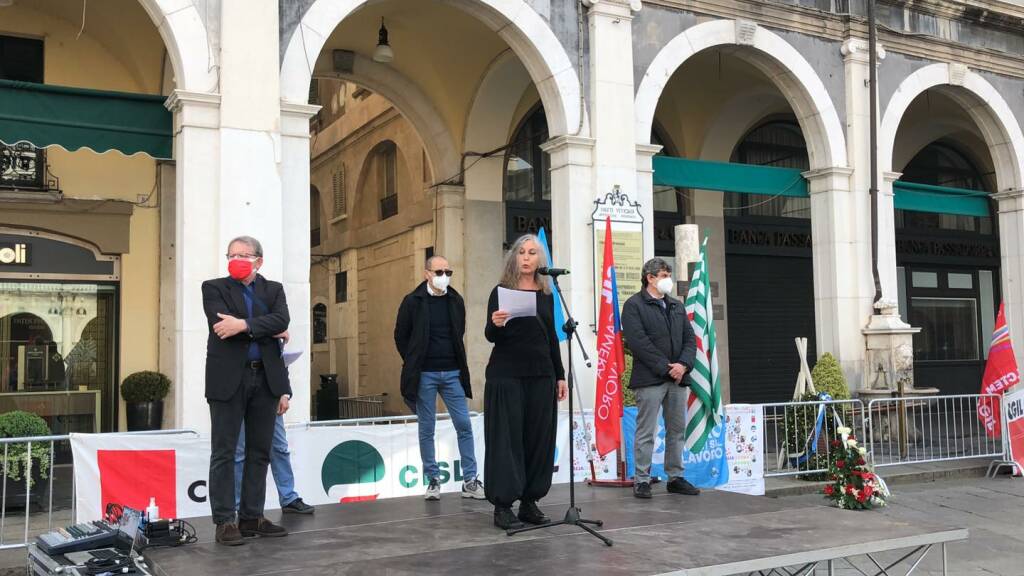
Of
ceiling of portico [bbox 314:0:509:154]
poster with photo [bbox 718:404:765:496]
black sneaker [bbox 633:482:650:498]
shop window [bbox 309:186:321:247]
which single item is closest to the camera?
black sneaker [bbox 633:482:650:498]

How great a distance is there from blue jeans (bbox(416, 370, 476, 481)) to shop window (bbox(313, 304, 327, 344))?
583 inches

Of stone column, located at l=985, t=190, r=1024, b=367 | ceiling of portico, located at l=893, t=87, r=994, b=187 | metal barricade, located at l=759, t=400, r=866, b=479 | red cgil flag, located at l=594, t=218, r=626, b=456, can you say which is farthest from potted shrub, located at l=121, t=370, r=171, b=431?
ceiling of portico, located at l=893, t=87, r=994, b=187

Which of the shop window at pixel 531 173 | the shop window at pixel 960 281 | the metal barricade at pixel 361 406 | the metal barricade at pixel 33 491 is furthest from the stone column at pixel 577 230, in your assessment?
the shop window at pixel 960 281

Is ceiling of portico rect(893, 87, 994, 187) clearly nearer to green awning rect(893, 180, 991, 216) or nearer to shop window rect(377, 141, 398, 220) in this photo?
green awning rect(893, 180, 991, 216)

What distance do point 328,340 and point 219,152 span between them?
40.7 ft

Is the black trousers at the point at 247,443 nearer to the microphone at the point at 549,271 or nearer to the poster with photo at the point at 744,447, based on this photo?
the microphone at the point at 549,271

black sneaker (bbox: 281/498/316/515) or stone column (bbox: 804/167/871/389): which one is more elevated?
stone column (bbox: 804/167/871/389)

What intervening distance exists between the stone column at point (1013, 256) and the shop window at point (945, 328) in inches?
117

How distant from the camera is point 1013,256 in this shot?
1708cm

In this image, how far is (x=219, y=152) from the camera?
9.91 metres

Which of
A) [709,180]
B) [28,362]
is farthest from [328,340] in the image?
[709,180]

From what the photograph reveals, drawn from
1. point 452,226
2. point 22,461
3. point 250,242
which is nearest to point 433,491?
point 250,242

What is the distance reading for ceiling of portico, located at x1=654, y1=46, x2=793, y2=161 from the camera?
17047 mm

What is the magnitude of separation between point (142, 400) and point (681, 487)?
7687 mm
